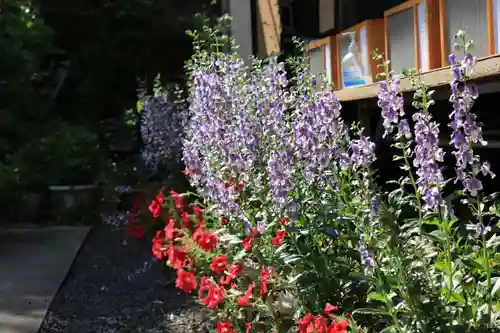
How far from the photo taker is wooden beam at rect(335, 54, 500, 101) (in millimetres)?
3566

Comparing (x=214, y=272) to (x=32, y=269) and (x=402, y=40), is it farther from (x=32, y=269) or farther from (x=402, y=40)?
(x=32, y=269)

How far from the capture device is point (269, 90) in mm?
3703

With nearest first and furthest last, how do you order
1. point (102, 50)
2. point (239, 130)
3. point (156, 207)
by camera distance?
point (239, 130)
point (156, 207)
point (102, 50)

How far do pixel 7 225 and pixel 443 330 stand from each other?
27.3 ft

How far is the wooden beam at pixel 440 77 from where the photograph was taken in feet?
11.7

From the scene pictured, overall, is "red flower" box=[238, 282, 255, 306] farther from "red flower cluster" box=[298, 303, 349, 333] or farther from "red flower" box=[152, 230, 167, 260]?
"red flower" box=[152, 230, 167, 260]

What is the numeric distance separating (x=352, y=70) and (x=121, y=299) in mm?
2767

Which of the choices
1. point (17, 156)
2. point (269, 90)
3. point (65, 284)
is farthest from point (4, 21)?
point (269, 90)

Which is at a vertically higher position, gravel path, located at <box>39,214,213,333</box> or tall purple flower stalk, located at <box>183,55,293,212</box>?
tall purple flower stalk, located at <box>183,55,293,212</box>

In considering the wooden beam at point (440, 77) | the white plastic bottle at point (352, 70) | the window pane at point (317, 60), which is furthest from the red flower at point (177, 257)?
the window pane at point (317, 60)

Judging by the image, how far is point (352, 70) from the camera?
6820 millimetres

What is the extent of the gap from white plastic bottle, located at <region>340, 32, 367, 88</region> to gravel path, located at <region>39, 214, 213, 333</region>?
2.29m

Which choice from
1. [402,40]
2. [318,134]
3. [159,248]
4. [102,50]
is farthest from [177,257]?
[102,50]

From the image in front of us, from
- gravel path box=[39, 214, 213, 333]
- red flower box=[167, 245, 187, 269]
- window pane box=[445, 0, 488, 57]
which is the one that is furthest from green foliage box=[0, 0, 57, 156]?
window pane box=[445, 0, 488, 57]
